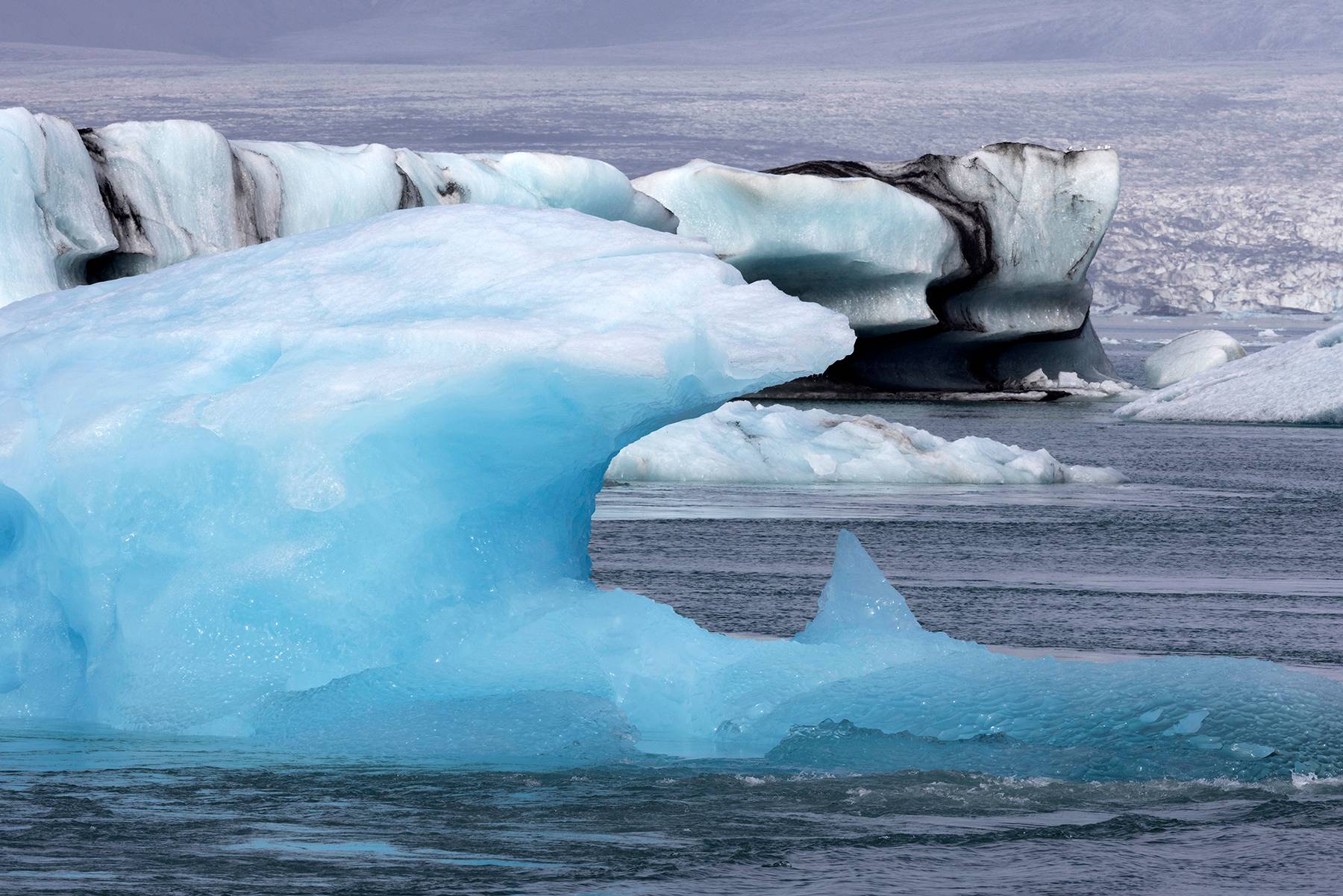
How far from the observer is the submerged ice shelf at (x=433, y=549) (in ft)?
15.8

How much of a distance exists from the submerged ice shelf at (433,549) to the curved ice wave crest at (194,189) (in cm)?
1065

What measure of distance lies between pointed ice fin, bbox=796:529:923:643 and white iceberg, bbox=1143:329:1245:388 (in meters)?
23.3

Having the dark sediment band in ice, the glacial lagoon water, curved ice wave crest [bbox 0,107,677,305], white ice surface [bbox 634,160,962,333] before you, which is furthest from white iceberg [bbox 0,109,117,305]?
the glacial lagoon water

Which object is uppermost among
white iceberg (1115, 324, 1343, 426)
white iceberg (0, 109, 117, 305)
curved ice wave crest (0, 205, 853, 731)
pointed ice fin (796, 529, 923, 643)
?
white iceberg (0, 109, 117, 305)

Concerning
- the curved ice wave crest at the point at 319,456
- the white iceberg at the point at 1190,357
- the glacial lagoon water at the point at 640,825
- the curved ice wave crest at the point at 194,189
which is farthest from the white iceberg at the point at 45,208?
the white iceberg at the point at 1190,357

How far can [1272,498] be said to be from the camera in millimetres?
13281

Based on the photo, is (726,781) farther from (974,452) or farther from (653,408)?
(974,452)

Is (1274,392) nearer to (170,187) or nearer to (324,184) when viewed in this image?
(324,184)

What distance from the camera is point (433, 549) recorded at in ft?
17.3

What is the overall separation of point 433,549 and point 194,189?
14.7 metres

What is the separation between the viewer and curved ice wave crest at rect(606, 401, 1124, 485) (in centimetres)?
1491

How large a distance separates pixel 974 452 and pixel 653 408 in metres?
10.1

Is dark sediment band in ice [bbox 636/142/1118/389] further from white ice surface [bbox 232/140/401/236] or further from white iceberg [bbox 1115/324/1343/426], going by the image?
white ice surface [bbox 232/140/401/236]

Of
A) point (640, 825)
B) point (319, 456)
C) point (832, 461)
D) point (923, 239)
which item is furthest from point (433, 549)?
point (923, 239)
